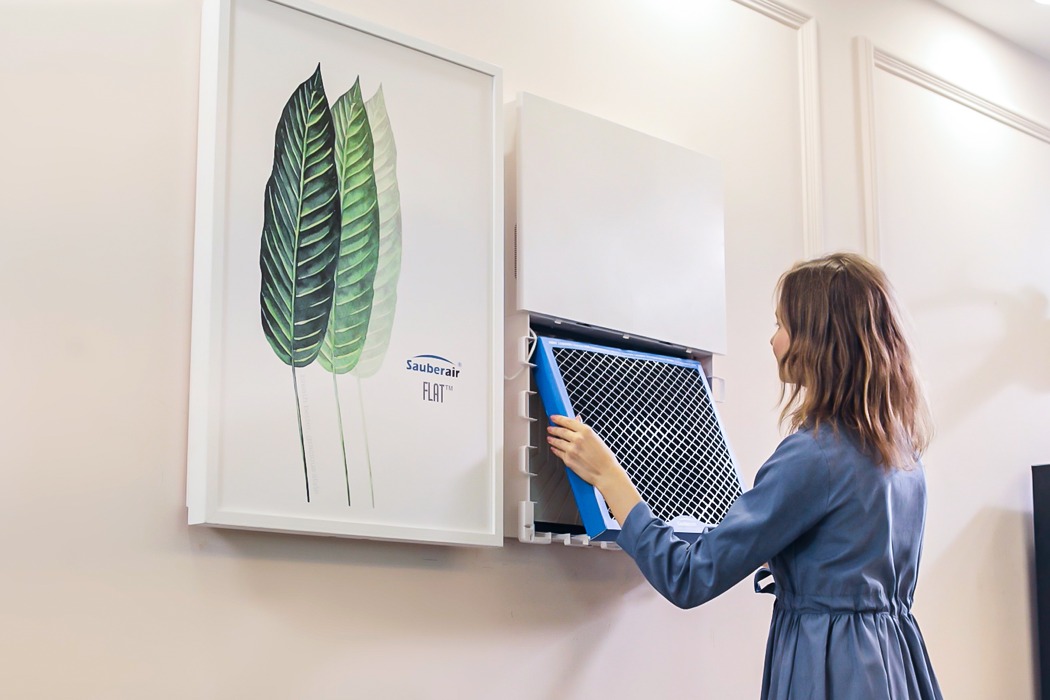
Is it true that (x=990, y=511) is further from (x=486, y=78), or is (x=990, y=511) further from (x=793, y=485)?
(x=486, y=78)

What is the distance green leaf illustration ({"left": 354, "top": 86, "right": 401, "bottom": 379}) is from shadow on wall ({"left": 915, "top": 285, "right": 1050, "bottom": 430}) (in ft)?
4.53

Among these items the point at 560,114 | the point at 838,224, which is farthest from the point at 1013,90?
the point at 560,114

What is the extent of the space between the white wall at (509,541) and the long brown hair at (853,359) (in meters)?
0.53

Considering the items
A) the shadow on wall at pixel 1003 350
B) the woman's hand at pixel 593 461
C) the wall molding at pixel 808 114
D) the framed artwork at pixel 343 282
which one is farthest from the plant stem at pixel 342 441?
the shadow on wall at pixel 1003 350

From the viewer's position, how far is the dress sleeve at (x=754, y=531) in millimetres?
1564

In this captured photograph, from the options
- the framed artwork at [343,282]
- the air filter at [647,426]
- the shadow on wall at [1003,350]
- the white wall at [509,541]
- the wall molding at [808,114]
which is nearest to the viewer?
the white wall at [509,541]

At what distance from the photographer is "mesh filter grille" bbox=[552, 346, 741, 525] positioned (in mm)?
1894

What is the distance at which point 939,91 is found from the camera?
286cm

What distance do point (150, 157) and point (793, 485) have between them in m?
0.91

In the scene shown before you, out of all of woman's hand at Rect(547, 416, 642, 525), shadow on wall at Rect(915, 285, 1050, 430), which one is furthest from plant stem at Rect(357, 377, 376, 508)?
shadow on wall at Rect(915, 285, 1050, 430)

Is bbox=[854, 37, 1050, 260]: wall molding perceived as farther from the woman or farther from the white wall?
the woman

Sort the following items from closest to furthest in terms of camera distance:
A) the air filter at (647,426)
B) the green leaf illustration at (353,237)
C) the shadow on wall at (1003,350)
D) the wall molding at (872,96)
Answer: the green leaf illustration at (353,237) → the air filter at (647,426) → the wall molding at (872,96) → the shadow on wall at (1003,350)

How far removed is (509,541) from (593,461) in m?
0.20

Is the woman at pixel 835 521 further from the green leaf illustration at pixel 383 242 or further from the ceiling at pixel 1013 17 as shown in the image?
the ceiling at pixel 1013 17
